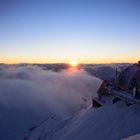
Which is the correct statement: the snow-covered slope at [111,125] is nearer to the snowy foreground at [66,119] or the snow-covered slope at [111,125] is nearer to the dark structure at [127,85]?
the snowy foreground at [66,119]

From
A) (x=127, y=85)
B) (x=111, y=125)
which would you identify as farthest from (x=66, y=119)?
(x=111, y=125)

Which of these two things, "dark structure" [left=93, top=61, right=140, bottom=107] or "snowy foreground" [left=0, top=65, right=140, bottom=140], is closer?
"snowy foreground" [left=0, top=65, right=140, bottom=140]

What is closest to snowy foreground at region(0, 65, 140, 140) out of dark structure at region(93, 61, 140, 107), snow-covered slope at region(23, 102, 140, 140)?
snow-covered slope at region(23, 102, 140, 140)

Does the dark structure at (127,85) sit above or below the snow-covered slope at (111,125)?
above

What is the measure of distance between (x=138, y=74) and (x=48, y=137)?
39.8 ft

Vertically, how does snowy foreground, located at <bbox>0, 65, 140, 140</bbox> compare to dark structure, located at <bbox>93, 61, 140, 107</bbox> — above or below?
below

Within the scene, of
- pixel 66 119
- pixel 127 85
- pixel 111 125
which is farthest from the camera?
pixel 66 119

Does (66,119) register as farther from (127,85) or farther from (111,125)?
(111,125)

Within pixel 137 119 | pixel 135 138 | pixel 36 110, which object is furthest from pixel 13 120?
pixel 135 138

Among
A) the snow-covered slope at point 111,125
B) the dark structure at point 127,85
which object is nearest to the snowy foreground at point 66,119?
the snow-covered slope at point 111,125

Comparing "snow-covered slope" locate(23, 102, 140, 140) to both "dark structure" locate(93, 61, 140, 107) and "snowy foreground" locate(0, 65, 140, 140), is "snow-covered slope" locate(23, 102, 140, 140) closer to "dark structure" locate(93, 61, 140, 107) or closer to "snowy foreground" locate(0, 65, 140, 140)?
"snowy foreground" locate(0, 65, 140, 140)

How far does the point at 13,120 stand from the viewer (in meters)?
91.3

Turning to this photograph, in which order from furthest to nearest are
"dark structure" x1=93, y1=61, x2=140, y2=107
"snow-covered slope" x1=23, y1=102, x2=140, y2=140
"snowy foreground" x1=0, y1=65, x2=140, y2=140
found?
"dark structure" x1=93, y1=61, x2=140, y2=107 → "snowy foreground" x1=0, y1=65, x2=140, y2=140 → "snow-covered slope" x1=23, y1=102, x2=140, y2=140

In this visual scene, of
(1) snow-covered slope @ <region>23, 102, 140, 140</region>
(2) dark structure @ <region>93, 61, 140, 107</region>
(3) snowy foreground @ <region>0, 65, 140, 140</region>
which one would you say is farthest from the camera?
(2) dark structure @ <region>93, 61, 140, 107</region>
